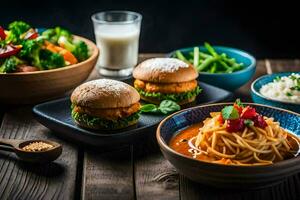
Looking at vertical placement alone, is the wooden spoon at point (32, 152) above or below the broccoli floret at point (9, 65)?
below

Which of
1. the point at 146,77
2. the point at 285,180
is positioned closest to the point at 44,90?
the point at 146,77

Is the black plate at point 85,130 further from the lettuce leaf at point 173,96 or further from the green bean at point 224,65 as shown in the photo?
the green bean at point 224,65

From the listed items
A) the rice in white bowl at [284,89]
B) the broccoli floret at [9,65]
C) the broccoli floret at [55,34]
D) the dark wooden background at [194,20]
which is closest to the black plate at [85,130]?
the rice in white bowl at [284,89]

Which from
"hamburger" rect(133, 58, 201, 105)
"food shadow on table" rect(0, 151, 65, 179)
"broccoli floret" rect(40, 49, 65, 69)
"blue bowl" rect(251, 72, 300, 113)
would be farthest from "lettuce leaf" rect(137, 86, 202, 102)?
"food shadow on table" rect(0, 151, 65, 179)

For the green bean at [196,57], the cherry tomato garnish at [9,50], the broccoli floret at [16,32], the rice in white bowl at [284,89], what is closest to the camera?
the rice in white bowl at [284,89]

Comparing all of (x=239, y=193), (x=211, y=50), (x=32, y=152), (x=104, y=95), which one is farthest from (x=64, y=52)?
(x=239, y=193)

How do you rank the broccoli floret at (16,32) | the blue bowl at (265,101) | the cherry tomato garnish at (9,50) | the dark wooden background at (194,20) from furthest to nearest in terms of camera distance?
the dark wooden background at (194,20) < the broccoli floret at (16,32) < the cherry tomato garnish at (9,50) < the blue bowl at (265,101)

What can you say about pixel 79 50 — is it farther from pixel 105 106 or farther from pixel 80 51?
pixel 105 106

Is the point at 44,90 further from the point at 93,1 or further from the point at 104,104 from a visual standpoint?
the point at 93,1
